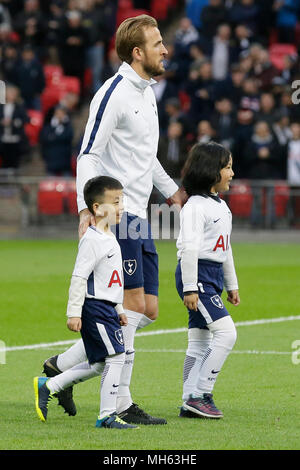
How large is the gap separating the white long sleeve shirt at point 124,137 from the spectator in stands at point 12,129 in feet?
53.9

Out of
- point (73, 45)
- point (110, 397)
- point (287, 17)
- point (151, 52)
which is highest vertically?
point (151, 52)

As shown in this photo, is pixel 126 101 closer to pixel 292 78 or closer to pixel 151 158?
pixel 151 158

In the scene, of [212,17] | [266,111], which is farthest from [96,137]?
[212,17]

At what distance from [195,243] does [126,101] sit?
0.97 meters

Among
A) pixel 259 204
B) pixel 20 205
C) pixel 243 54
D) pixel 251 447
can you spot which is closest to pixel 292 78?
pixel 243 54

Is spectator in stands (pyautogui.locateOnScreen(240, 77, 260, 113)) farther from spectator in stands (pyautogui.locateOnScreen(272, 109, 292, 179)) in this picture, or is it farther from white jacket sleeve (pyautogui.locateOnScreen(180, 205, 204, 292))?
white jacket sleeve (pyautogui.locateOnScreen(180, 205, 204, 292))

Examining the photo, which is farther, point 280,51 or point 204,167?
point 280,51

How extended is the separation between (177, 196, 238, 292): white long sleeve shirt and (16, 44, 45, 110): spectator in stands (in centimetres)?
1827

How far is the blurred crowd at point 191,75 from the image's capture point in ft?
74.5

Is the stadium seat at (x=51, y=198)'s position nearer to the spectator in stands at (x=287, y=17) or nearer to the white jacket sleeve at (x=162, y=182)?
the spectator in stands at (x=287, y=17)

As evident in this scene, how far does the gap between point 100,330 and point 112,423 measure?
53 centimetres

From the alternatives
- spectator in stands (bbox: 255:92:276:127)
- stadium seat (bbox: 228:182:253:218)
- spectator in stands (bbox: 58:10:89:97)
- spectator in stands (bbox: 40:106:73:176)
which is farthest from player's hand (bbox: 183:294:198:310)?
spectator in stands (bbox: 58:10:89:97)

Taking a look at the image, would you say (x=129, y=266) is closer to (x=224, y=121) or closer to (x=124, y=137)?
(x=124, y=137)

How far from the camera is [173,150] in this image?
22562 millimetres
